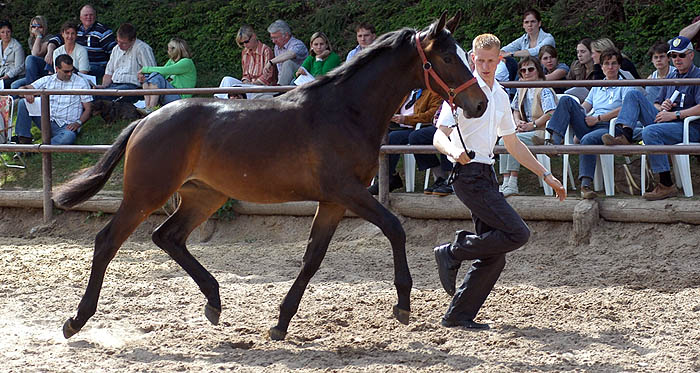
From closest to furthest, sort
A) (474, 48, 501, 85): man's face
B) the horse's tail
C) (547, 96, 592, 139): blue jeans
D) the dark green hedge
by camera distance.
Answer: (474, 48, 501, 85): man's face, the horse's tail, (547, 96, 592, 139): blue jeans, the dark green hedge

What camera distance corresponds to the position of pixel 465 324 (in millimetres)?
5180

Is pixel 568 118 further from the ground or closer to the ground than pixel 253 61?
closer to the ground

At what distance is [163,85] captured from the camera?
420 inches

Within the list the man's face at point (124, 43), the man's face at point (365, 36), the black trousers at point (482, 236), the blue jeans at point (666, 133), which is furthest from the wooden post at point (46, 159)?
the blue jeans at point (666, 133)

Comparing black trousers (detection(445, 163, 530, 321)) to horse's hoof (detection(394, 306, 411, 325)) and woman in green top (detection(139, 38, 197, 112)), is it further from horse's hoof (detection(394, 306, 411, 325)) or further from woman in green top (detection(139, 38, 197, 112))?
woman in green top (detection(139, 38, 197, 112))

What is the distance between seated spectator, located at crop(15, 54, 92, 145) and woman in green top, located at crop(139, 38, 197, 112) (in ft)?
2.48

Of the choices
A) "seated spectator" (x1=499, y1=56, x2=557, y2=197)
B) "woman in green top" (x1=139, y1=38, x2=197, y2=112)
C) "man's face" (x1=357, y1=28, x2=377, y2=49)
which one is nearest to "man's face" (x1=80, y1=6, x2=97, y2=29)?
"woman in green top" (x1=139, y1=38, x2=197, y2=112)

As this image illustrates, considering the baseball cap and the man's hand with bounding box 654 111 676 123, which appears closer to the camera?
Answer: the man's hand with bounding box 654 111 676 123

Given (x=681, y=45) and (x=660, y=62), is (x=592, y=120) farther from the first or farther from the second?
(x=681, y=45)

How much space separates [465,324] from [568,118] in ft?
10.2

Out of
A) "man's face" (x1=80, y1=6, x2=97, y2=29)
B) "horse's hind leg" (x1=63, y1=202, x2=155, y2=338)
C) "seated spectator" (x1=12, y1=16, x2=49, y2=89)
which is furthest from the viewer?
"man's face" (x1=80, y1=6, x2=97, y2=29)

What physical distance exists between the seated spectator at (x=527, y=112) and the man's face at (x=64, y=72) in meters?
5.31

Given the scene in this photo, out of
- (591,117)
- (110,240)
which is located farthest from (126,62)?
(110,240)

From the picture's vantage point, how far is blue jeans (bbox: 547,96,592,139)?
763 centimetres
